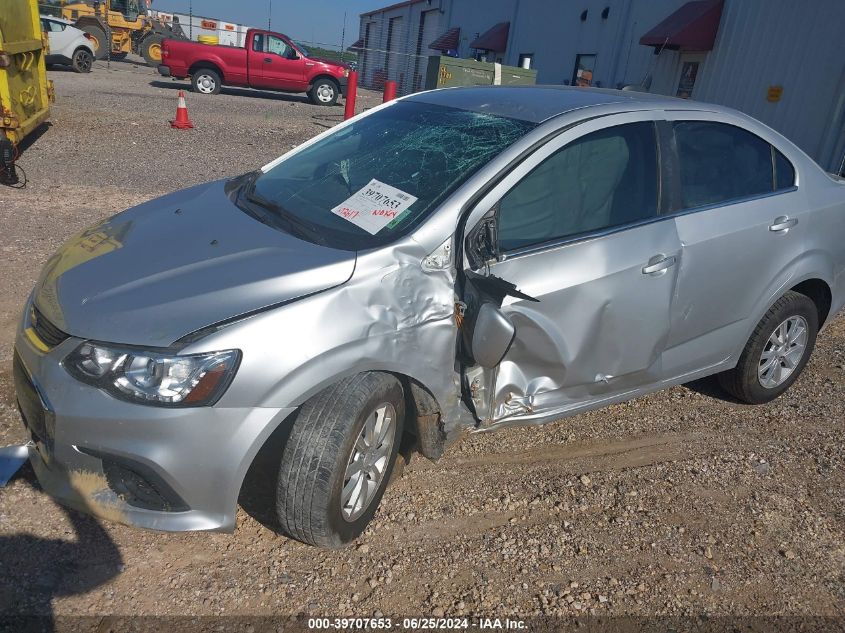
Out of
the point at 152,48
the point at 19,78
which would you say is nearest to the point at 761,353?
the point at 19,78

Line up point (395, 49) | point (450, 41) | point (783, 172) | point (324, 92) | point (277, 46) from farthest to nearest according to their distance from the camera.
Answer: point (395, 49) → point (450, 41) → point (324, 92) → point (277, 46) → point (783, 172)

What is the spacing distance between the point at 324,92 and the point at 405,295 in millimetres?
18294

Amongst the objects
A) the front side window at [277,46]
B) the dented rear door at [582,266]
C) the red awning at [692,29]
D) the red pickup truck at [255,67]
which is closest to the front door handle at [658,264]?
the dented rear door at [582,266]

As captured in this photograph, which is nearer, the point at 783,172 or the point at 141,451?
the point at 141,451

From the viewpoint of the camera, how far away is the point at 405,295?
2.52 m

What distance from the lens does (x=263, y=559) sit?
259 centimetres

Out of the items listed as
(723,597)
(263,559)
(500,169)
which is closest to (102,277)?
(263,559)

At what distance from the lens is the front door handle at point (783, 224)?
11.7 feet

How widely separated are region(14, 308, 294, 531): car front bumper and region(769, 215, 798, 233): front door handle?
2769 mm

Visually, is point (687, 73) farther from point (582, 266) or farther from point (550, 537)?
point (550, 537)

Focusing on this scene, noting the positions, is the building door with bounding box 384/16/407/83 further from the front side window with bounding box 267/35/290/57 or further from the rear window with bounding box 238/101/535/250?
the rear window with bounding box 238/101/535/250

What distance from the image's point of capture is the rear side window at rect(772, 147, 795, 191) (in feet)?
12.2

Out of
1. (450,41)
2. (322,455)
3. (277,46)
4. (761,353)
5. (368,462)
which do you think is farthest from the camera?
(450,41)

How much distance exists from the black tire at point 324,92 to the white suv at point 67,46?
7711 millimetres
